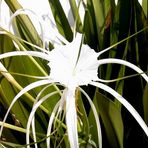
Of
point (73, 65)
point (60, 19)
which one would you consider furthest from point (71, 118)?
point (60, 19)

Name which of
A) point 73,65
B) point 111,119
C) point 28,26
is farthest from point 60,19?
point 73,65

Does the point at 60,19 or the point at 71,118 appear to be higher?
the point at 60,19

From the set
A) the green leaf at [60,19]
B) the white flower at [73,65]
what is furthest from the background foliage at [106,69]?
the white flower at [73,65]

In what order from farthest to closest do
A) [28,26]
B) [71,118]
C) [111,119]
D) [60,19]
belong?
[60,19], [28,26], [111,119], [71,118]

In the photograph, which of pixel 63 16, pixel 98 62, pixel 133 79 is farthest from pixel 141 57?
pixel 98 62

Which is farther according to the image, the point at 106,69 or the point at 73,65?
the point at 106,69

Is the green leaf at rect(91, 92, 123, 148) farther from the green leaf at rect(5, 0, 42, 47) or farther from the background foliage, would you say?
the green leaf at rect(5, 0, 42, 47)

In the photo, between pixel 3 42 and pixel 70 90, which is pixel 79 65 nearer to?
pixel 70 90

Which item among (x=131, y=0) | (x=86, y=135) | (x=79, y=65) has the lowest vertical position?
(x=86, y=135)

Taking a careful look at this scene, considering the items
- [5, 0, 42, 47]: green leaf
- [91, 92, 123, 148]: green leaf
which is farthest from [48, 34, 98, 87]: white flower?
[5, 0, 42, 47]: green leaf

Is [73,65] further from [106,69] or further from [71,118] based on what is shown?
[106,69]

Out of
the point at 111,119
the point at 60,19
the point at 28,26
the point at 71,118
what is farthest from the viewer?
the point at 60,19
